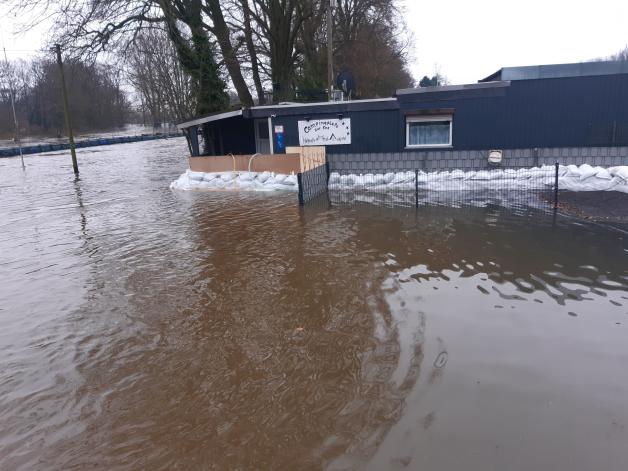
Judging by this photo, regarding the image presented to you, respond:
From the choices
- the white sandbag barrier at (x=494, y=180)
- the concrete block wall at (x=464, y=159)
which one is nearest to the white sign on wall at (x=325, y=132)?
the concrete block wall at (x=464, y=159)

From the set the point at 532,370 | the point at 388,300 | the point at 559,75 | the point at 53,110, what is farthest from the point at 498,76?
the point at 53,110

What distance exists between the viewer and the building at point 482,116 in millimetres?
16453

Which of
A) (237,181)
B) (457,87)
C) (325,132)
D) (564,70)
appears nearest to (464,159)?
(457,87)

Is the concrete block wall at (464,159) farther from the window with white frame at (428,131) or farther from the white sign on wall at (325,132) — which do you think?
the white sign on wall at (325,132)

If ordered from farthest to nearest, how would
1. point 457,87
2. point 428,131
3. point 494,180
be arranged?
point 428,131 < point 457,87 < point 494,180

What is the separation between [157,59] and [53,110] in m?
41.9

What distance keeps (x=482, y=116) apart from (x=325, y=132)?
5.79 m

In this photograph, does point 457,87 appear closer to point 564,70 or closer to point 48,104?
point 564,70

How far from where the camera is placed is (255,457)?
12.7 ft

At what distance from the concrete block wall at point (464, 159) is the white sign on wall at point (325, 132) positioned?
0.61 meters

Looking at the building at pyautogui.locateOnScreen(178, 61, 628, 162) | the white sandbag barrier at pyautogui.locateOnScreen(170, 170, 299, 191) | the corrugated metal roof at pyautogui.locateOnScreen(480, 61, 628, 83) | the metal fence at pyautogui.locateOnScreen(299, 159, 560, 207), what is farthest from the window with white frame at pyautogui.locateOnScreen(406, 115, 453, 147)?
the white sandbag barrier at pyautogui.locateOnScreen(170, 170, 299, 191)

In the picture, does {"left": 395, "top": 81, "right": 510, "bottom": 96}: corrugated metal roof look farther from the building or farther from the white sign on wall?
the white sign on wall

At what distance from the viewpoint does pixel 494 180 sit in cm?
1656

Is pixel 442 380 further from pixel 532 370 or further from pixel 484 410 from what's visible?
pixel 532 370
